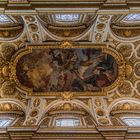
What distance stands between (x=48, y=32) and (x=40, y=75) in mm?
1809

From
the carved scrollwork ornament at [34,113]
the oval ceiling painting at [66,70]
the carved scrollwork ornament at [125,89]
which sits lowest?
the carved scrollwork ornament at [34,113]

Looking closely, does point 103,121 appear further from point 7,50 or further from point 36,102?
point 7,50

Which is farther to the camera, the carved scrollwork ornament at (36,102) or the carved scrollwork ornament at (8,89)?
the carved scrollwork ornament at (8,89)

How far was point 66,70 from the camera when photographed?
15406 millimetres

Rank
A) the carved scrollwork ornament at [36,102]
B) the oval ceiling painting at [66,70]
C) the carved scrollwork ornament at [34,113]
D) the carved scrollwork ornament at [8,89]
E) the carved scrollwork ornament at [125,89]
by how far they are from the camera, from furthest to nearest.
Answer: the carved scrollwork ornament at [125,89]
the carved scrollwork ornament at [8,89]
the oval ceiling painting at [66,70]
the carved scrollwork ornament at [36,102]
the carved scrollwork ornament at [34,113]

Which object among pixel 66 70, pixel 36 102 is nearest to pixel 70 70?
pixel 66 70

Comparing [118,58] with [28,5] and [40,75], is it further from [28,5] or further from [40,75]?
[28,5]

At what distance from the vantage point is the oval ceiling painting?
49.9 ft

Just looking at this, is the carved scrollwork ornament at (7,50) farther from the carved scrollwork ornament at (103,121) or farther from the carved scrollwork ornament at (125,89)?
the carved scrollwork ornament at (125,89)

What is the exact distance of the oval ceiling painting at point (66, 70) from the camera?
49.9 feet

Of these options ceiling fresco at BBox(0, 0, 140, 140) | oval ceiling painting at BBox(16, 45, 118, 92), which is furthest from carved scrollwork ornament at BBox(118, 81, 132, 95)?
oval ceiling painting at BBox(16, 45, 118, 92)

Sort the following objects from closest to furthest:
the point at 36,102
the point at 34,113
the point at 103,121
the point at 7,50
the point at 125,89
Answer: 1. the point at 103,121
2. the point at 34,113
3. the point at 36,102
4. the point at 7,50
5. the point at 125,89

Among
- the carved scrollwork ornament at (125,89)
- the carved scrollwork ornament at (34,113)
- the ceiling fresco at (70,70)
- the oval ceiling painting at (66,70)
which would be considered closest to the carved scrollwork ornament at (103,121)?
the ceiling fresco at (70,70)

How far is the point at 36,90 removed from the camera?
15398 millimetres
